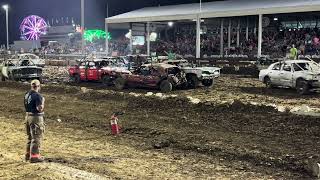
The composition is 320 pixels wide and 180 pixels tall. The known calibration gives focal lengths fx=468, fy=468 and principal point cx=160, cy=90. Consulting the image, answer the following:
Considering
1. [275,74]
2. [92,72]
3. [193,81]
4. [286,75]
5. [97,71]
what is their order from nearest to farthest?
[286,75] < [275,74] < [193,81] < [97,71] < [92,72]

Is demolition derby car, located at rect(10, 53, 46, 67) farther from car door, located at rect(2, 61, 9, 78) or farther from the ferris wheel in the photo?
the ferris wheel

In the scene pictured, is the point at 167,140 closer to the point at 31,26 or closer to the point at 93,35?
the point at 93,35

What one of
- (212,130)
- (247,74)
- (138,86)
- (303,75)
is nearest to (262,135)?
(212,130)

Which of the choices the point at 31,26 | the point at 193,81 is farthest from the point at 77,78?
the point at 31,26

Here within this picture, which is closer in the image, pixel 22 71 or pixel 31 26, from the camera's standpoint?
pixel 22 71

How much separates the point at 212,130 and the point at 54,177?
6.28m

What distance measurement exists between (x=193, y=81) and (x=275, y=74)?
12.6ft

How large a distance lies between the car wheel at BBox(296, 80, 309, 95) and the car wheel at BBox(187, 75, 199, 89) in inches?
187

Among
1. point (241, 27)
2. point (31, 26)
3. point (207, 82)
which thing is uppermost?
point (31, 26)

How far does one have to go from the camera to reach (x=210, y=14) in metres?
41.4

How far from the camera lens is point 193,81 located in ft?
74.1

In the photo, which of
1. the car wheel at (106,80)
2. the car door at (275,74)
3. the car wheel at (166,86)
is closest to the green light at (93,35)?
the car wheel at (106,80)

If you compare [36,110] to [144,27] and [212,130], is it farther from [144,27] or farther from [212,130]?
[144,27]

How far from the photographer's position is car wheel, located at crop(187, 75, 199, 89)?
884 inches
